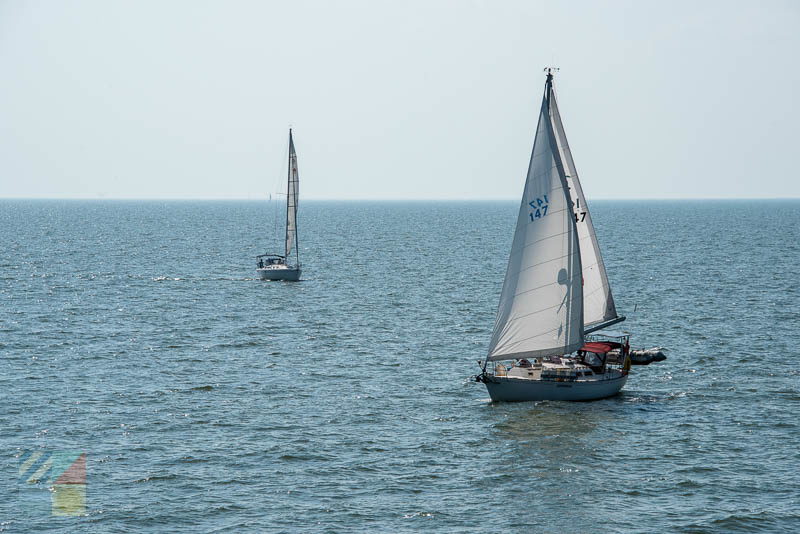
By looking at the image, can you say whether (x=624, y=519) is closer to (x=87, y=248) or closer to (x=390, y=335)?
(x=390, y=335)

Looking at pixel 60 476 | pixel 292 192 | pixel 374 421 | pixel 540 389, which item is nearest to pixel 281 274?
pixel 292 192

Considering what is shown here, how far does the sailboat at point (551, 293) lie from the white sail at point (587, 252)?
6 centimetres

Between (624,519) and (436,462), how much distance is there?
9.21 meters

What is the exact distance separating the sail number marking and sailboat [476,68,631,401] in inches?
2.1

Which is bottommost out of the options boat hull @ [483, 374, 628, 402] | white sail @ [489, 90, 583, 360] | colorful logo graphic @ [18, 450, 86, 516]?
colorful logo graphic @ [18, 450, 86, 516]

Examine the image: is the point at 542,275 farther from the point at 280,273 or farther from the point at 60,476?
the point at 280,273

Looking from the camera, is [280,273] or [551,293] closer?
[551,293]

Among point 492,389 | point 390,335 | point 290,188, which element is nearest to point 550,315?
point 492,389

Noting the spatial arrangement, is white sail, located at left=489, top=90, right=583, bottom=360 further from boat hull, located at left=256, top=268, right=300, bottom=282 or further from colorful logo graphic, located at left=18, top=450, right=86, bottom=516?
boat hull, located at left=256, top=268, right=300, bottom=282

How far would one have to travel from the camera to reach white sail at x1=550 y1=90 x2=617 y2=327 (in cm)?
4794

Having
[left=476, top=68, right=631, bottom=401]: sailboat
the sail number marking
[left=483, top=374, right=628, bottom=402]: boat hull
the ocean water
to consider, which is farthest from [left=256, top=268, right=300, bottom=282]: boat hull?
the sail number marking

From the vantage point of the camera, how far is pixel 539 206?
4872 centimetres

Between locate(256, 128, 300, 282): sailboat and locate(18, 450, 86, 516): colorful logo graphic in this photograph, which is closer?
locate(18, 450, 86, 516): colorful logo graphic

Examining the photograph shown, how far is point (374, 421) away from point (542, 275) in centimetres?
1199
